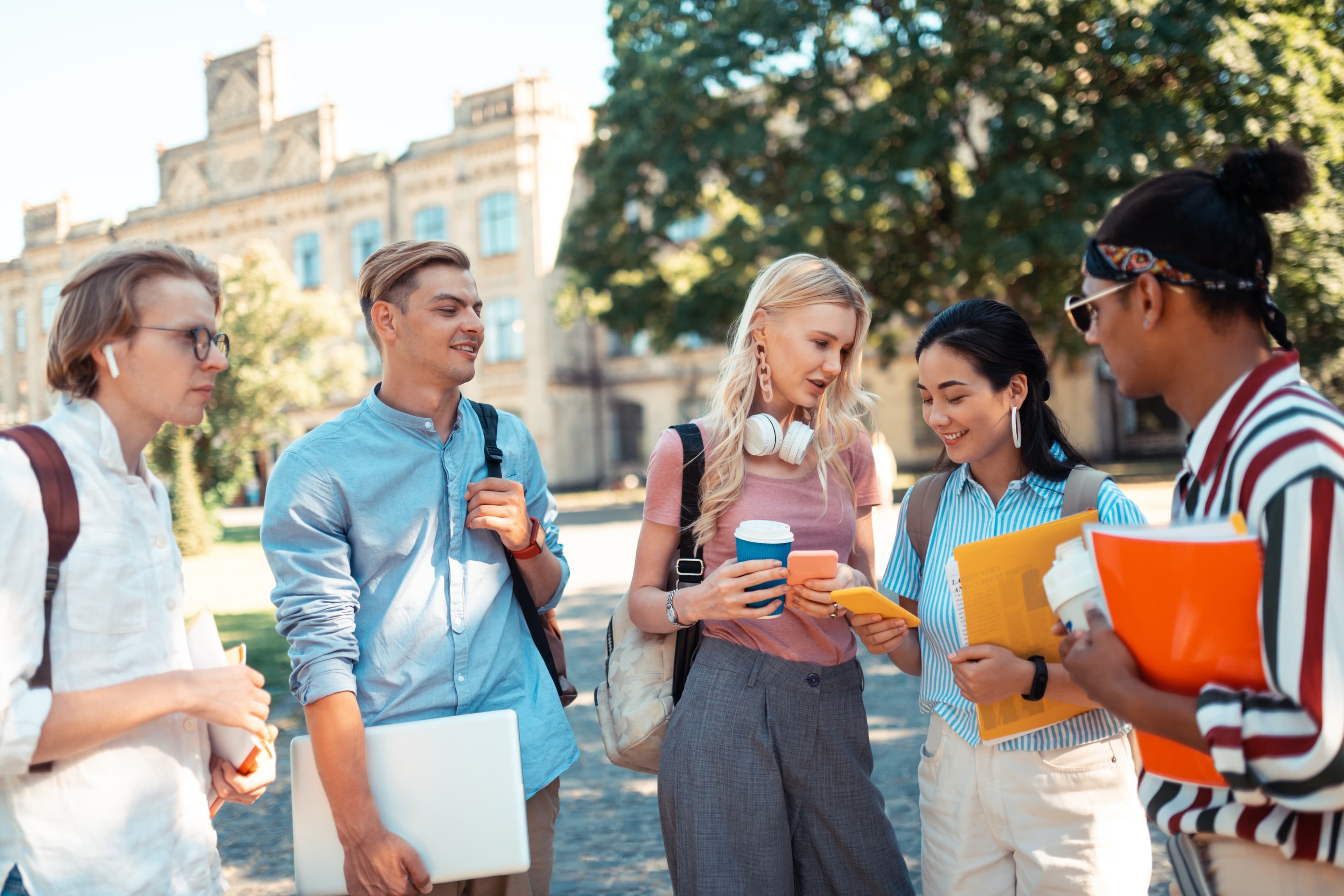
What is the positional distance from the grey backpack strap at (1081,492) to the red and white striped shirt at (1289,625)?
0.81m

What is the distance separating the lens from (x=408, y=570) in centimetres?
240

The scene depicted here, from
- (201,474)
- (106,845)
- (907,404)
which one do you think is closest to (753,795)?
(106,845)

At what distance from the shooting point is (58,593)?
178 cm

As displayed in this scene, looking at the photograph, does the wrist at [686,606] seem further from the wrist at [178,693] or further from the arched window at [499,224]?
the arched window at [499,224]

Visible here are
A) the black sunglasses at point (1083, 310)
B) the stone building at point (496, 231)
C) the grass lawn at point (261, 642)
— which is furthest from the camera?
the stone building at point (496, 231)

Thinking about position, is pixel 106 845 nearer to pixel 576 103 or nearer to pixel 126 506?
pixel 126 506

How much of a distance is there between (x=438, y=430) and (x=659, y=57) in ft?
56.6

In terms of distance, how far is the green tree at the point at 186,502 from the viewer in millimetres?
18031

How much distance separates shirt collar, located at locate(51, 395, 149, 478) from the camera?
6.17 ft

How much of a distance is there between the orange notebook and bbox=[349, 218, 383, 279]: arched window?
3685 centimetres

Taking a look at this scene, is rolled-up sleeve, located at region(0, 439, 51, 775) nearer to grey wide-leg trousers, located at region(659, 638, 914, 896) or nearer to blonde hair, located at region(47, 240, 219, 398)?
blonde hair, located at region(47, 240, 219, 398)

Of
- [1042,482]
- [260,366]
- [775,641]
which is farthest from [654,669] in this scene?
[260,366]

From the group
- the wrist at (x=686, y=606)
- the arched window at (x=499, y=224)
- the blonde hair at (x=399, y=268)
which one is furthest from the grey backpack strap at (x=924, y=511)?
the arched window at (x=499, y=224)

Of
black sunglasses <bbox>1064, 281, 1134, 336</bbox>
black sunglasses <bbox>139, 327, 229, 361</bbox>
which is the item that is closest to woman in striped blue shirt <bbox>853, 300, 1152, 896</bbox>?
black sunglasses <bbox>1064, 281, 1134, 336</bbox>
